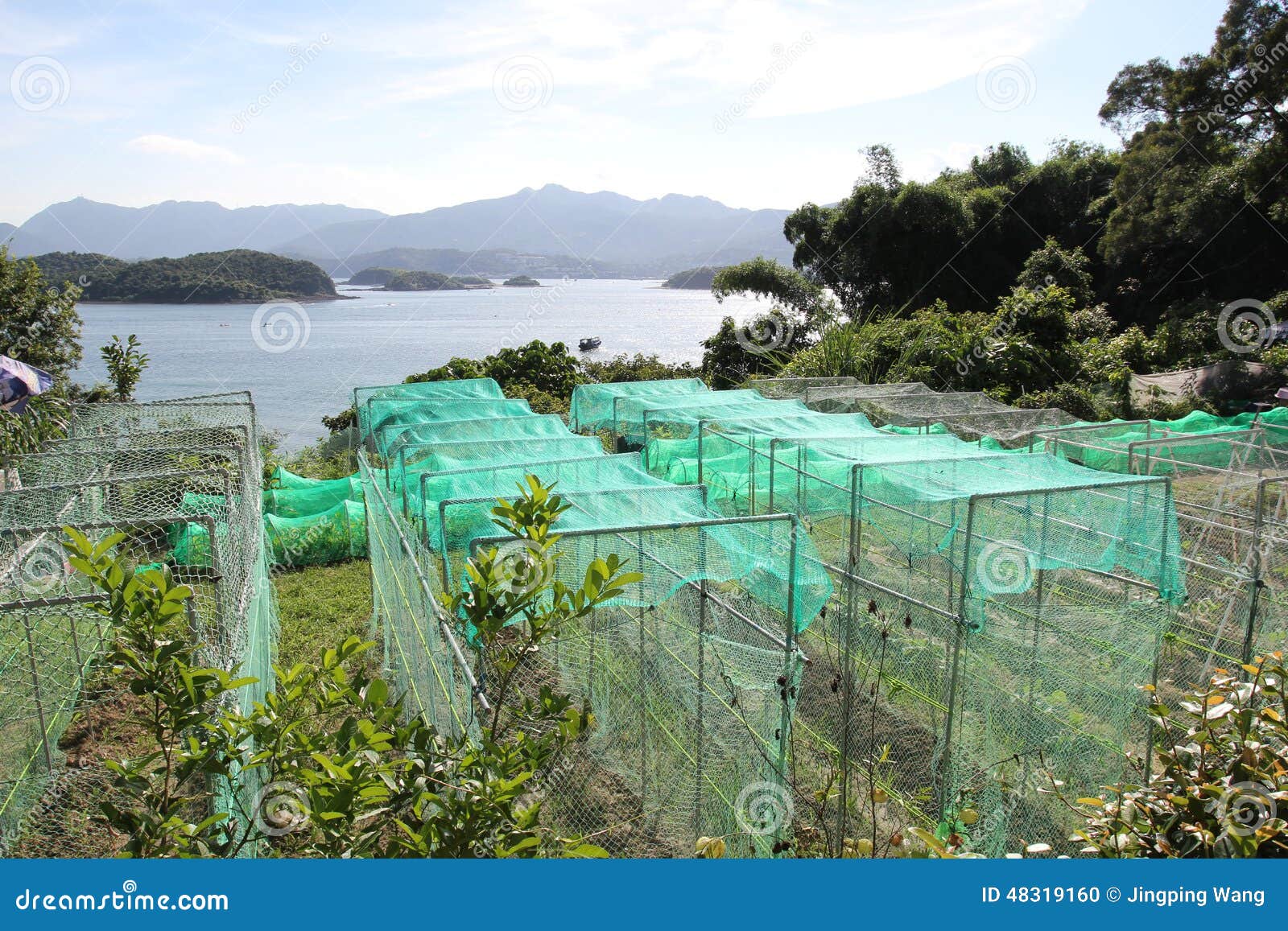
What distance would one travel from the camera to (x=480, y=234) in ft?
432

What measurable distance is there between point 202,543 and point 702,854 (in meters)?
6.12

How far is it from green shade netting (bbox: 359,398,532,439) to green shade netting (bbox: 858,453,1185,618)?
16.7 feet

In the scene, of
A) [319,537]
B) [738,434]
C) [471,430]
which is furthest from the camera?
[319,537]

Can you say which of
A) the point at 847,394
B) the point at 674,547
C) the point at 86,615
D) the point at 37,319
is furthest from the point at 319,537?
the point at 37,319

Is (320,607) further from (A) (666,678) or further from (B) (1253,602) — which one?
(B) (1253,602)

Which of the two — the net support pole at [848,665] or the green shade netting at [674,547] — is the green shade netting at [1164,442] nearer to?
the net support pole at [848,665]

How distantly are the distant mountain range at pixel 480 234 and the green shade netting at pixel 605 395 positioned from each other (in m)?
69.1

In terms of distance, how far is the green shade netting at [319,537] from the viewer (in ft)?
34.3

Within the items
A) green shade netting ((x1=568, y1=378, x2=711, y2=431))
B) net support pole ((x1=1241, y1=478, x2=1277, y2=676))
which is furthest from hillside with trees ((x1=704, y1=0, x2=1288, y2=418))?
net support pole ((x1=1241, y1=478, x2=1277, y2=676))

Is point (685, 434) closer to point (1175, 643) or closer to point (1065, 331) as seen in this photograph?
point (1175, 643)

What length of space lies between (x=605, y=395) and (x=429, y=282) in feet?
256

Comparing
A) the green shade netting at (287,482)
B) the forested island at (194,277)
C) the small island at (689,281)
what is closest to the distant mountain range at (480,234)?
the small island at (689,281)

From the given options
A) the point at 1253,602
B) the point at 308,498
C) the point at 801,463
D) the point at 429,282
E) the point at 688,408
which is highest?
the point at 429,282

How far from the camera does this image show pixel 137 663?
7.34ft
